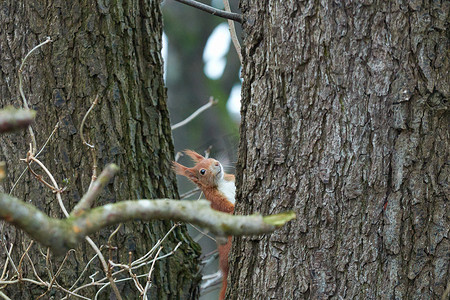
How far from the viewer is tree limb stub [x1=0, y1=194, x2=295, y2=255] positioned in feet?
2.89

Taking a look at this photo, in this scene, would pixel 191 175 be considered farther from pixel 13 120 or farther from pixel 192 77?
pixel 192 77

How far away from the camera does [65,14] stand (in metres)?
2.47

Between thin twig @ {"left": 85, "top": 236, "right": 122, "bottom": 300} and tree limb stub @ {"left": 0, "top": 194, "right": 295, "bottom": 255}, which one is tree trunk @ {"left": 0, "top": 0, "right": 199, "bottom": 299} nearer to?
thin twig @ {"left": 85, "top": 236, "right": 122, "bottom": 300}

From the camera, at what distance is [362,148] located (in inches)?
68.0

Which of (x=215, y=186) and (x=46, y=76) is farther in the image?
(x=215, y=186)

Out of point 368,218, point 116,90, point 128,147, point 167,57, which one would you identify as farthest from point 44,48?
point 167,57

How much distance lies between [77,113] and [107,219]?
1626 mm

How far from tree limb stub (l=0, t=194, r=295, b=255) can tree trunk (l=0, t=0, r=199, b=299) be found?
59.9 inches

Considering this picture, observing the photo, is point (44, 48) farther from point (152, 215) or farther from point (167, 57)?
point (167, 57)

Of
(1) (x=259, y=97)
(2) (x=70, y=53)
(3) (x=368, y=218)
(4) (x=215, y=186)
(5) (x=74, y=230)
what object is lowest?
(4) (x=215, y=186)

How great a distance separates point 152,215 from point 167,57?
8.54 m

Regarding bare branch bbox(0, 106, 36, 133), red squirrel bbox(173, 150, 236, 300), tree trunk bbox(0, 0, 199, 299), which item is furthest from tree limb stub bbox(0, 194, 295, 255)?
red squirrel bbox(173, 150, 236, 300)

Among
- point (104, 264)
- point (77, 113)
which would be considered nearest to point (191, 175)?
point (77, 113)

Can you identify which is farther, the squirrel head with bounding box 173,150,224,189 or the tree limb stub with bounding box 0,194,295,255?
the squirrel head with bounding box 173,150,224,189
